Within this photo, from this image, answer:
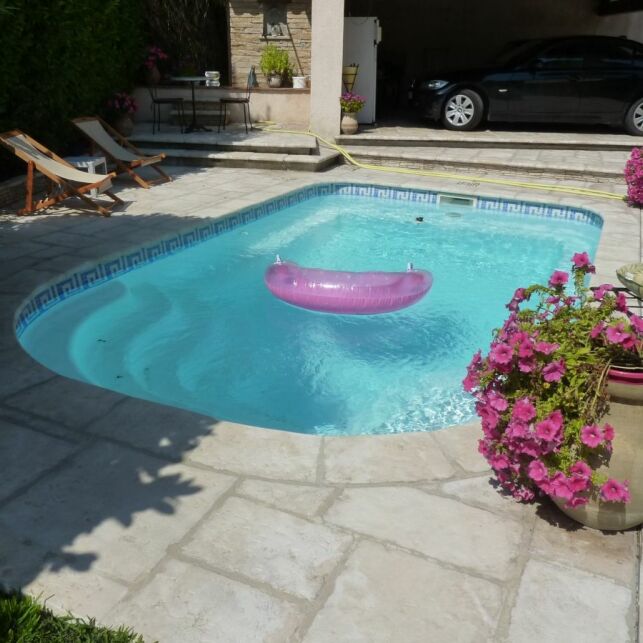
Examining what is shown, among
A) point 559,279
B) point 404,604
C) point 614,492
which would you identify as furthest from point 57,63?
point 614,492

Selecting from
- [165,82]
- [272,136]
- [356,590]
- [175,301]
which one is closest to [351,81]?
[272,136]

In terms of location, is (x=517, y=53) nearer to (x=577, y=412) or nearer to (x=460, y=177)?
(x=460, y=177)

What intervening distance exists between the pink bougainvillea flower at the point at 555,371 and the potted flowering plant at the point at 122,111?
10.2 metres

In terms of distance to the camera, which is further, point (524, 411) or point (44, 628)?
point (524, 411)

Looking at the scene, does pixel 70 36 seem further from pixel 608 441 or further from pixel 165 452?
pixel 608 441

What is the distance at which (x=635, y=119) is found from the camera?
1127cm

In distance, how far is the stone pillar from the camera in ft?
34.1

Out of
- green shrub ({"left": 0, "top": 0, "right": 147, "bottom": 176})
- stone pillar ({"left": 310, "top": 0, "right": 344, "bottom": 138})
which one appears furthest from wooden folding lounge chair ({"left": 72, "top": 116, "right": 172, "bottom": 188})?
stone pillar ({"left": 310, "top": 0, "right": 344, "bottom": 138})

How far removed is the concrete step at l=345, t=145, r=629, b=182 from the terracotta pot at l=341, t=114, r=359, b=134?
358 mm

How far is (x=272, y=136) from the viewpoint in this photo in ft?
36.4

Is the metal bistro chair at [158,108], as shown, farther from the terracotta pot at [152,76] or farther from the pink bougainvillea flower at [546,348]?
the pink bougainvillea flower at [546,348]

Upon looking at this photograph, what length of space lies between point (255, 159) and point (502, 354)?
27.6 ft

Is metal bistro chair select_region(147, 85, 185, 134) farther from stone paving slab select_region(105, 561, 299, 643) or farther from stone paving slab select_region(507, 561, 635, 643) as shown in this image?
stone paving slab select_region(507, 561, 635, 643)

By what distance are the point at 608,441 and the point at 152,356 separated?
354 centimetres
